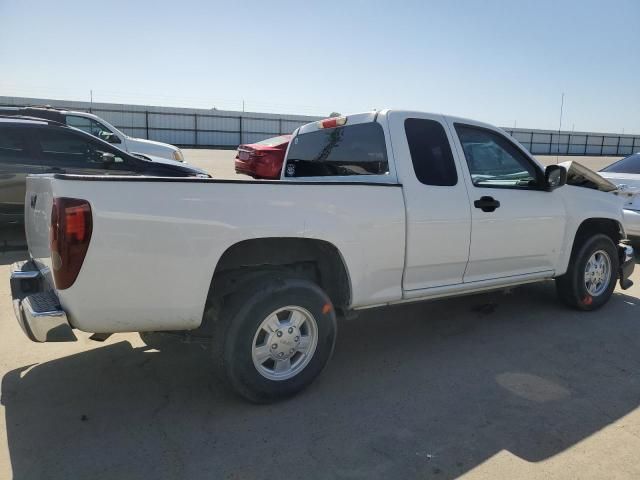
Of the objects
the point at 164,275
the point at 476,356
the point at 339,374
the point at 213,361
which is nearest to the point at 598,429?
the point at 476,356

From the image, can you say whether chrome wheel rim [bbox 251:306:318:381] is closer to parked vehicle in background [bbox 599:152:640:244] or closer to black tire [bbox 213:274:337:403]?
black tire [bbox 213:274:337:403]

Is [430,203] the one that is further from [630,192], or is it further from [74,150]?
[74,150]

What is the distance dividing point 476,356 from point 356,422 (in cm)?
145

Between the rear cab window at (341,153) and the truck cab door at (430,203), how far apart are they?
0.16m

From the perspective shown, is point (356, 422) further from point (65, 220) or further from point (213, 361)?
point (65, 220)

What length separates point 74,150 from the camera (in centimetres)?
745

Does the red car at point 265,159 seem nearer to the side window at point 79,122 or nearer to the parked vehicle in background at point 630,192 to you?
the side window at point 79,122

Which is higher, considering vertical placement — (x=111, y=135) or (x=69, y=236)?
(x=111, y=135)

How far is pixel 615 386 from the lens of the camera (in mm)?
3572

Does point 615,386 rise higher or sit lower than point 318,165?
lower

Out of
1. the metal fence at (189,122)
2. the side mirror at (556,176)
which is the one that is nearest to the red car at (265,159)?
Result: the side mirror at (556,176)

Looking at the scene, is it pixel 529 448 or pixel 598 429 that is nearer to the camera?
pixel 529 448

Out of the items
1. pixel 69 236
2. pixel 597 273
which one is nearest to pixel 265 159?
pixel 597 273

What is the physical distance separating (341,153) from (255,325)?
183 centimetres
